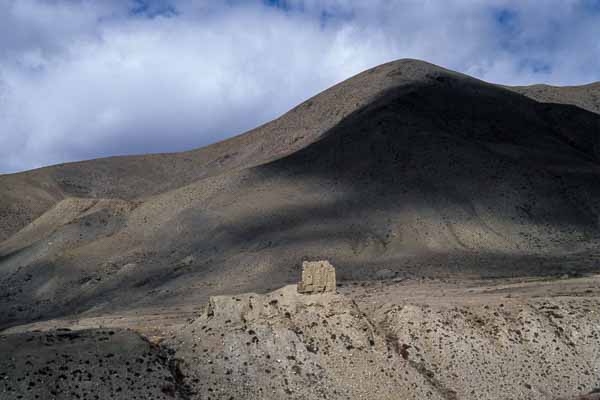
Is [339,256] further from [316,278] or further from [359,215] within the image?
[316,278]

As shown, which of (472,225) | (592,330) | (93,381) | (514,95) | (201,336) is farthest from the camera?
(514,95)

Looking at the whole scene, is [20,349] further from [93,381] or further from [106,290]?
[106,290]

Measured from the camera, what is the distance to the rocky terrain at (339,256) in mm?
16438

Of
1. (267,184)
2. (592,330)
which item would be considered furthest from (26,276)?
(592,330)

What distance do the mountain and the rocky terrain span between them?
0.17 m

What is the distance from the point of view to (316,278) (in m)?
18.7

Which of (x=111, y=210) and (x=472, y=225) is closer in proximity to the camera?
(x=472, y=225)

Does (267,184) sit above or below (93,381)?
above

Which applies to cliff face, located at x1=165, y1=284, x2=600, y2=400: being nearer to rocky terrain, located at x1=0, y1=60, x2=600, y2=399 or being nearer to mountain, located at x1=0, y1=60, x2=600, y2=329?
rocky terrain, located at x1=0, y1=60, x2=600, y2=399


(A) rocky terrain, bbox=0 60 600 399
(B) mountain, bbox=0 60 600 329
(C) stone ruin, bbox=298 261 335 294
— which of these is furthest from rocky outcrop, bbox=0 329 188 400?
(B) mountain, bbox=0 60 600 329

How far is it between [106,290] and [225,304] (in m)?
24.1

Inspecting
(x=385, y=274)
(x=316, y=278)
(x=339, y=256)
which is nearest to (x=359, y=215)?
(x=339, y=256)

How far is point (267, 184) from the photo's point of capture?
50000 mm

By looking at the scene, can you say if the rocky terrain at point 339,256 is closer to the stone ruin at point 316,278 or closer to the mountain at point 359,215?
the mountain at point 359,215
